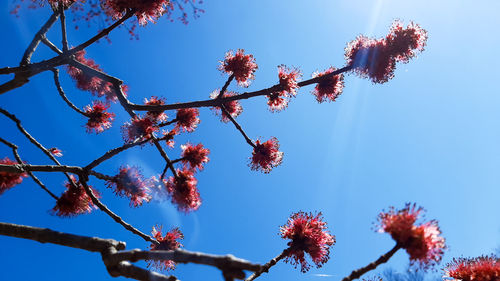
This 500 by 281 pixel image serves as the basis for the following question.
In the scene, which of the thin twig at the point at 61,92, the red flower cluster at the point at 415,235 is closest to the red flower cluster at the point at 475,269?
the red flower cluster at the point at 415,235

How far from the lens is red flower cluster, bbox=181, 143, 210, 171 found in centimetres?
423

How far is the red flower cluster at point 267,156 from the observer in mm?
4699

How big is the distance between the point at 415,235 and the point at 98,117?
4231 millimetres

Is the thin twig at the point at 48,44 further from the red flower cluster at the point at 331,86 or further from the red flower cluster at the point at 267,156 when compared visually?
the red flower cluster at the point at 331,86

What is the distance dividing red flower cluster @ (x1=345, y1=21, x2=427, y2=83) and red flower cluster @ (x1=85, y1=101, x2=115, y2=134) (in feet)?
11.4

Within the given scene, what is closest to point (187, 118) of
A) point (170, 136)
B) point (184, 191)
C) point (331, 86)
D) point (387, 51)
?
point (170, 136)

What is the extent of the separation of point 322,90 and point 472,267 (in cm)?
295

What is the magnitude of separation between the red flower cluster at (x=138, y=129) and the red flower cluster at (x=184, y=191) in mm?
578

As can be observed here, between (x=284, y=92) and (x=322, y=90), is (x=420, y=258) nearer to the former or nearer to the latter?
(x=284, y=92)

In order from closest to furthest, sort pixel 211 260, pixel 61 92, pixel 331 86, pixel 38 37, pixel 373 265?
pixel 211 260, pixel 373 265, pixel 38 37, pixel 61 92, pixel 331 86

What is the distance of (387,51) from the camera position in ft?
15.2

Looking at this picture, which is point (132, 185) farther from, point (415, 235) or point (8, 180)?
point (415, 235)

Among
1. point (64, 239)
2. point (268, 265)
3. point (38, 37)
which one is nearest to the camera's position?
point (64, 239)

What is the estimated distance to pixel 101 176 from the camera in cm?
332
